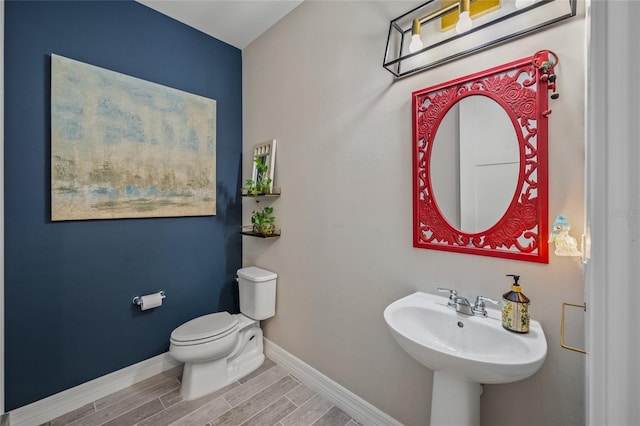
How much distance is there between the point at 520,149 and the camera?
1099mm

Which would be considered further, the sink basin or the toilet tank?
the toilet tank

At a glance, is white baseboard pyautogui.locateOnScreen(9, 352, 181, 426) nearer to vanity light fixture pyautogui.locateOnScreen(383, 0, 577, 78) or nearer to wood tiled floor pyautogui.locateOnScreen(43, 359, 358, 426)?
wood tiled floor pyautogui.locateOnScreen(43, 359, 358, 426)

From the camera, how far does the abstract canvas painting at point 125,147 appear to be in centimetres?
168

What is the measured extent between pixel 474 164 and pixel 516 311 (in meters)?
0.62

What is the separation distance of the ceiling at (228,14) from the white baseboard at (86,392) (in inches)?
101

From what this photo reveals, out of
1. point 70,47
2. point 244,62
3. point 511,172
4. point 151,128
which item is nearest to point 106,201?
point 151,128

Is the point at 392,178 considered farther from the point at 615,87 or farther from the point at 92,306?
the point at 92,306

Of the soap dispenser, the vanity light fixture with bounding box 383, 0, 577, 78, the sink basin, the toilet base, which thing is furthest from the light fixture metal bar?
the toilet base

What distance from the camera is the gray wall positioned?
1.02m

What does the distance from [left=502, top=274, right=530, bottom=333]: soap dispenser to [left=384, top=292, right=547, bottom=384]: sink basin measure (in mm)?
24

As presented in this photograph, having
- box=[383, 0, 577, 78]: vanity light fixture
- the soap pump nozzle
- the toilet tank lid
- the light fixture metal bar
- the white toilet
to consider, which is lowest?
the white toilet

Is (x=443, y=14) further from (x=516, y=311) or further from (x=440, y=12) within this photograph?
(x=516, y=311)

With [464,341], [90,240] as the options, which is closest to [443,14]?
[464,341]

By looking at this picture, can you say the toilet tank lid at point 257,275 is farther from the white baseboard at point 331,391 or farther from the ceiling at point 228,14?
the ceiling at point 228,14
